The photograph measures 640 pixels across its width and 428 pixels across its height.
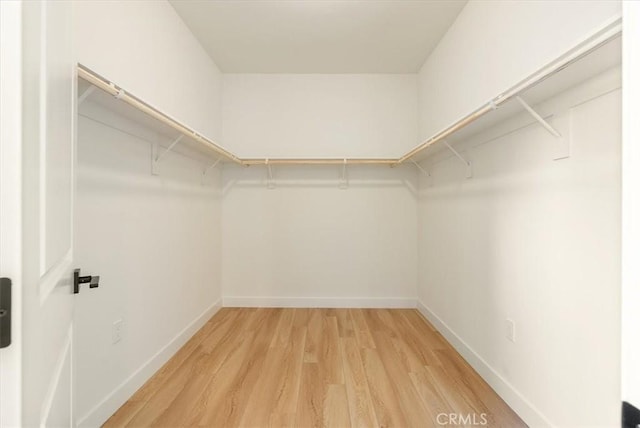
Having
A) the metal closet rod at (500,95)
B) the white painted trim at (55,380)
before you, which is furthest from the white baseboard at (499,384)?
the white painted trim at (55,380)

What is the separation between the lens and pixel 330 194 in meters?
3.30

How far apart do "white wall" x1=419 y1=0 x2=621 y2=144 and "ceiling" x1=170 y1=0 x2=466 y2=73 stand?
0.22m

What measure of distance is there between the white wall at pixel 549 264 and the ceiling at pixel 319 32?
110 centimetres

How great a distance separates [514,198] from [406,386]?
1.26 meters

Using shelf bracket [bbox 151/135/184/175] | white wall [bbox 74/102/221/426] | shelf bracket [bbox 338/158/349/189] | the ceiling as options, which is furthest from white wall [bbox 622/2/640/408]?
shelf bracket [bbox 338/158/349/189]

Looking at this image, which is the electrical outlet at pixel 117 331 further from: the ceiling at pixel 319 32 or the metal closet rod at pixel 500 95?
the ceiling at pixel 319 32

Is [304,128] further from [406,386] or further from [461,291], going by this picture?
[406,386]

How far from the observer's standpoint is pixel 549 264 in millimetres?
1387

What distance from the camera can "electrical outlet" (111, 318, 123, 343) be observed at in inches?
61.7

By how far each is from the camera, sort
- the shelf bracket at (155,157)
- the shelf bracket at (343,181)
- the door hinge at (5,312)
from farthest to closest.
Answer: the shelf bracket at (343,181), the shelf bracket at (155,157), the door hinge at (5,312)

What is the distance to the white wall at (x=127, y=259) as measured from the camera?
138cm

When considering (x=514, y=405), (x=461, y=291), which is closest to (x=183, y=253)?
(x=461, y=291)

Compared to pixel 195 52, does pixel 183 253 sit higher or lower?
lower

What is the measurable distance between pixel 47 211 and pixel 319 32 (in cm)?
253
